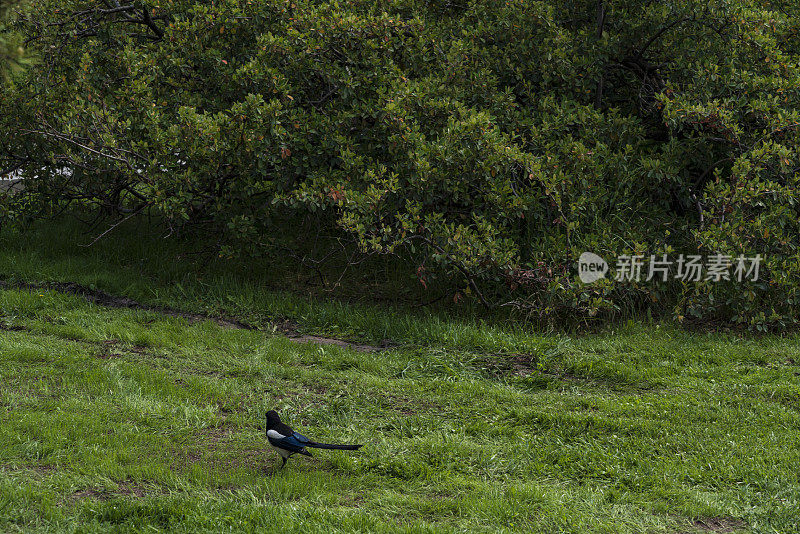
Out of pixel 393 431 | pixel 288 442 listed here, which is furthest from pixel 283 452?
pixel 393 431

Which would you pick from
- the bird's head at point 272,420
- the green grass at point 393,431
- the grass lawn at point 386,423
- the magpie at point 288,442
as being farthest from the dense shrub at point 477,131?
the magpie at point 288,442

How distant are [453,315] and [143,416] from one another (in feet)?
10.9

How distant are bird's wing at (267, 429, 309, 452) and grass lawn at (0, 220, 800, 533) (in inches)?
8.0

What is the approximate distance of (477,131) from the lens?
7250 millimetres

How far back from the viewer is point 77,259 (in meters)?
9.06

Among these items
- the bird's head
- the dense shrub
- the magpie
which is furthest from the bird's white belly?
the dense shrub

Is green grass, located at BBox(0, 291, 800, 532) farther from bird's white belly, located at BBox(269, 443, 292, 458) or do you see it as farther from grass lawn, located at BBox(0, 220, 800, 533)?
bird's white belly, located at BBox(269, 443, 292, 458)

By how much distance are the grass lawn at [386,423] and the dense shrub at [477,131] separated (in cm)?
79

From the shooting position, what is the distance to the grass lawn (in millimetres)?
4262

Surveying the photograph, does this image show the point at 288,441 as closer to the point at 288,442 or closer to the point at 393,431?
the point at 288,442

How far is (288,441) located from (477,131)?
3.77m

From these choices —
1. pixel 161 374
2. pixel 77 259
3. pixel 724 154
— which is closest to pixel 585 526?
pixel 161 374

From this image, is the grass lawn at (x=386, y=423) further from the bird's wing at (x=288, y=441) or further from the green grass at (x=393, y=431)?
the bird's wing at (x=288, y=441)

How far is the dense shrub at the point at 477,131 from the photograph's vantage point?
7.23m
